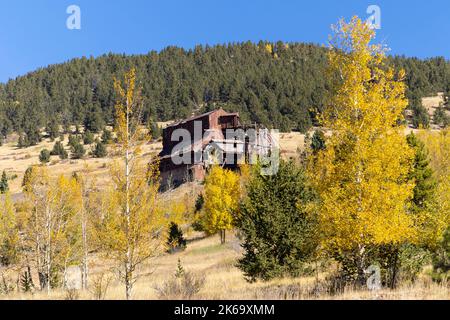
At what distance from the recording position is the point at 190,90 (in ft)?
520

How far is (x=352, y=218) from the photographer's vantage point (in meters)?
13.0

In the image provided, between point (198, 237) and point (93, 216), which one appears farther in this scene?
point (198, 237)

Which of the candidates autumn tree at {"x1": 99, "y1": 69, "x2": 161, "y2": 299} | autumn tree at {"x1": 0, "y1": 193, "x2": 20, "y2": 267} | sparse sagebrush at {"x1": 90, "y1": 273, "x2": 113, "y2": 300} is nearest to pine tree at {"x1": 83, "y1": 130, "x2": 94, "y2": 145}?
autumn tree at {"x1": 0, "y1": 193, "x2": 20, "y2": 267}

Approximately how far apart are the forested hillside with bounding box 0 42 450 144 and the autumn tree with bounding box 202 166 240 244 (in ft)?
250

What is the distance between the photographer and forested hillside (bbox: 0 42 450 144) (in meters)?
134

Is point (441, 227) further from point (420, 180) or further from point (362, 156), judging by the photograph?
point (420, 180)

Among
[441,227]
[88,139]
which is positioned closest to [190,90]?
[88,139]

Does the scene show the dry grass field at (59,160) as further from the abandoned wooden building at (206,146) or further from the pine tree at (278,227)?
the pine tree at (278,227)

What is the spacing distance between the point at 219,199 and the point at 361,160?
1158 inches

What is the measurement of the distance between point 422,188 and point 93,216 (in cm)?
2479

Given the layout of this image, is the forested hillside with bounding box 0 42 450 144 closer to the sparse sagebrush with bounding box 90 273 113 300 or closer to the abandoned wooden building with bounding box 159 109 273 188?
the abandoned wooden building with bounding box 159 109 273 188

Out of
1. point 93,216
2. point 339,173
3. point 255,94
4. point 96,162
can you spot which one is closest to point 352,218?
point 339,173
